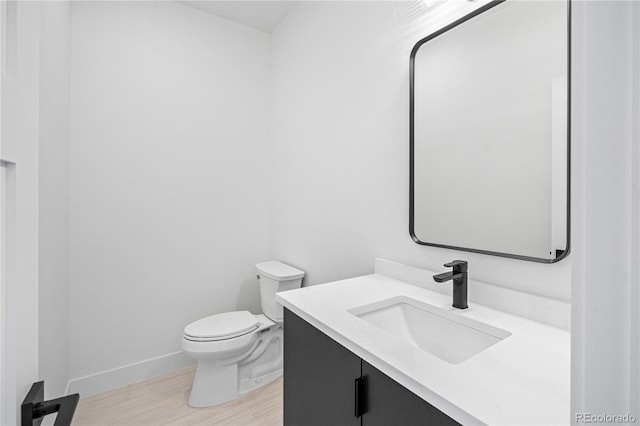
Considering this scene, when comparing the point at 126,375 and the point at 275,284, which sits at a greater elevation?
the point at 275,284

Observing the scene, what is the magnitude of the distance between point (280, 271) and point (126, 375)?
46.8 inches

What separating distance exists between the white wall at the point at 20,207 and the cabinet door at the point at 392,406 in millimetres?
675

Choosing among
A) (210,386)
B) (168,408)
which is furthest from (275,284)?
(168,408)

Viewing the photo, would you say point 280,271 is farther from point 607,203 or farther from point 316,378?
point 607,203

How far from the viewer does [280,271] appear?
2.14 meters

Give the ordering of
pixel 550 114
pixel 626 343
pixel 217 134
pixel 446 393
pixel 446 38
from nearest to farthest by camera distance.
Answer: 1. pixel 626 343
2. pixel 446 393
3. pixel 550 114
4. pixel 446 38
5. pixel 217 134

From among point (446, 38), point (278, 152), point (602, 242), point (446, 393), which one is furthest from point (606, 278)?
point (278, 152)

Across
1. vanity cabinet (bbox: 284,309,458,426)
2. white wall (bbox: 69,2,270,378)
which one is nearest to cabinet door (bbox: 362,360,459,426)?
vanity cabinet (bbox: 284,309,458,426)

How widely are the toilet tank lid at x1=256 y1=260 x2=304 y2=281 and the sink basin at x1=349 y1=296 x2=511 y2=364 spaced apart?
3.21 feet

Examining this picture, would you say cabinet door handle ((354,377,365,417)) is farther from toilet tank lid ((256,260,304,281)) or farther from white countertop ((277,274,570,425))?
toilet tank lid ((256,260,304,281))

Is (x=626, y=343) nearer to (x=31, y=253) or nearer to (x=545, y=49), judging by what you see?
(x=31, y=253)

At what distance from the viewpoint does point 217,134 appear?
2352mm

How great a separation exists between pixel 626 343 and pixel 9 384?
24.9 inches

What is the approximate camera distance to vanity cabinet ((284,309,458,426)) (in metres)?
0.72
